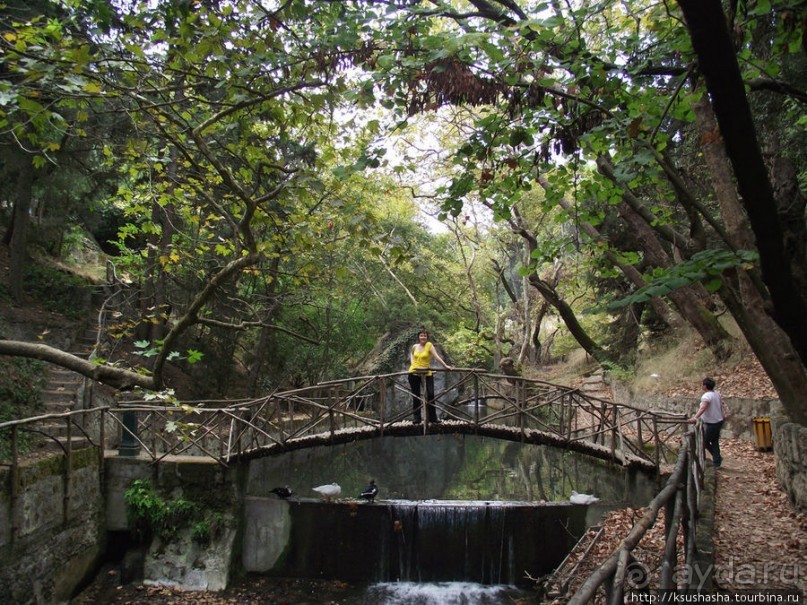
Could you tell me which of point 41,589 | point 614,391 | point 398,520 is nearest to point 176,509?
point 41,589

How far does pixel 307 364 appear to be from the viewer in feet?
72.7

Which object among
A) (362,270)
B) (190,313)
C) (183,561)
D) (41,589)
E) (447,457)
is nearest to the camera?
(190,313)

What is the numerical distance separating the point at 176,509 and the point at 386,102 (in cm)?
989

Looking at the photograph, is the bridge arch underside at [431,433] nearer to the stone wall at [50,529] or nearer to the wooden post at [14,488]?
the stone wall at [50,529]

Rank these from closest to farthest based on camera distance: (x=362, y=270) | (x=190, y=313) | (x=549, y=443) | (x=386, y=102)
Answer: (x=190, y=313) < (x=386, y=102) < (x=549, y=443) < (x=362, y=270)

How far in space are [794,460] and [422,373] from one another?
20.8 ft

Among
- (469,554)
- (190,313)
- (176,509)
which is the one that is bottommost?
(469,554)

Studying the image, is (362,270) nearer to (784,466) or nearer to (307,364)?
(307,364)

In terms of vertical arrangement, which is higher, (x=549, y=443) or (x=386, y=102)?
(x=386, y=102)

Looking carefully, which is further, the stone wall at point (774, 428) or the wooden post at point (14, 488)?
the wooden post at point (14, 488)

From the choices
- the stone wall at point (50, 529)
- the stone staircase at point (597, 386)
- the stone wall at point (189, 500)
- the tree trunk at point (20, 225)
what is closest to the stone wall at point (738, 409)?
the stone staircase at point (597, 386)

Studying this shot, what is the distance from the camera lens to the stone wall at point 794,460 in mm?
6707

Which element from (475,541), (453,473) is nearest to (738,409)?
(475,541)

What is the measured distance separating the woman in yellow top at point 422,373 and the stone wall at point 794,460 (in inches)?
221
